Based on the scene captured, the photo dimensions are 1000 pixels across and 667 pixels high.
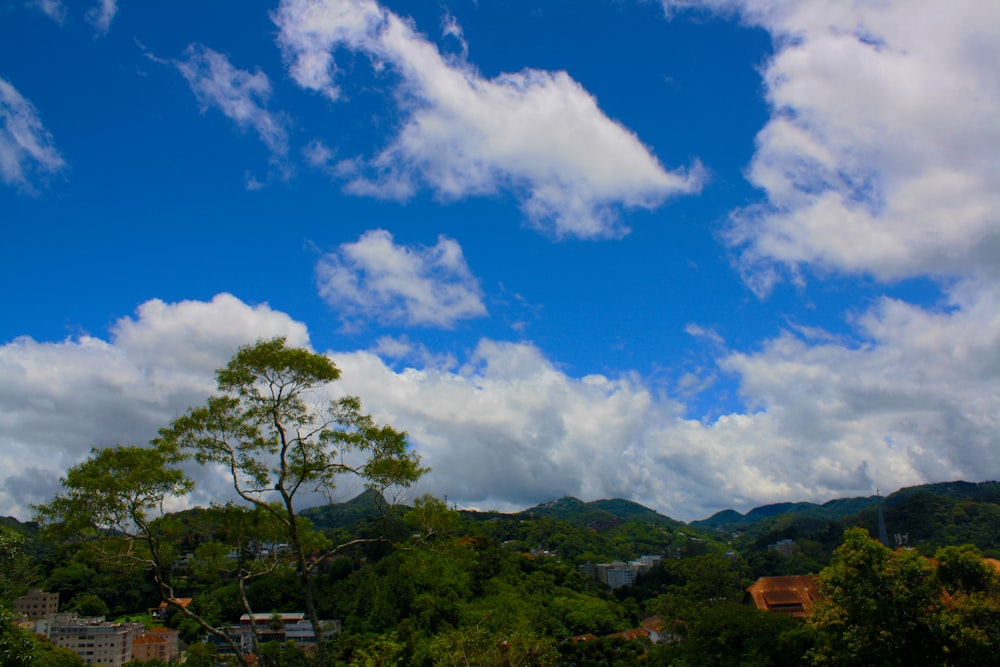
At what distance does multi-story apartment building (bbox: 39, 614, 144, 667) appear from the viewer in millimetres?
53125

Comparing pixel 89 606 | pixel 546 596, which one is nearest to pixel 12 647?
pixel 546 596

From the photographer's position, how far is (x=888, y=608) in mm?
14859

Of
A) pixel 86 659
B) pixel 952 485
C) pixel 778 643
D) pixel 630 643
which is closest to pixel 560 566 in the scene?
pixel 630 643

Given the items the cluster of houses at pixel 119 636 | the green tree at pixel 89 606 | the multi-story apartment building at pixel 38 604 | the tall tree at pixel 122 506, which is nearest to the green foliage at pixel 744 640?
the tall tree at pixel 122 506

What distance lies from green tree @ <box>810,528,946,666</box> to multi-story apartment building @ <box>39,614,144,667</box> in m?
57.2

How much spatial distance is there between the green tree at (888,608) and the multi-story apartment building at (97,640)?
57.2 meters

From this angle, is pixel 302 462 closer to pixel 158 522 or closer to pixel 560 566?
pixel 158 522

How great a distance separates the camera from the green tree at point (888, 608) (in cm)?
1486

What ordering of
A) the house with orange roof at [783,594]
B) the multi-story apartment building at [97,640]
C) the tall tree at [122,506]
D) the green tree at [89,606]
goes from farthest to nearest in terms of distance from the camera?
the green tree at [89,606]
the multi-story apartment building at [97,640]
the house with orange roof at [783,594]
the tall tree at [122,506]

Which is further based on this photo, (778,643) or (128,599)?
(128,599)

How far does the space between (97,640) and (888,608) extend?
59.5m

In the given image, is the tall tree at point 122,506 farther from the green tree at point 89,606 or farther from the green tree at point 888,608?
the green tree at point 89,606

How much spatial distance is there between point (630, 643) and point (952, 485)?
161 metres

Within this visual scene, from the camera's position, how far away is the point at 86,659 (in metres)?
52.8
